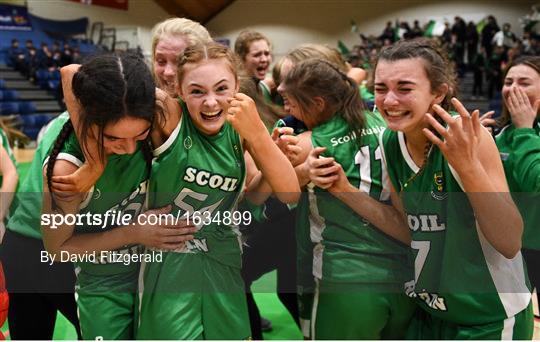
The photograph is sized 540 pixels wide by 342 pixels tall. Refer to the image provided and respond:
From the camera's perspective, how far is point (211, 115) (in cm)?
124

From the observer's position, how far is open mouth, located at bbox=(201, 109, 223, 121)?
1240 millimetres

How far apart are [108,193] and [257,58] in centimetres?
147

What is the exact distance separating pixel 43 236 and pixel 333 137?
31.2 inches

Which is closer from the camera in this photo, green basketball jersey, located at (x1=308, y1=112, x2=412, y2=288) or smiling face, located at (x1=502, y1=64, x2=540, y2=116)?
green basketball jersey, located at (x1=308, y1=112, x2=412, y2=288)

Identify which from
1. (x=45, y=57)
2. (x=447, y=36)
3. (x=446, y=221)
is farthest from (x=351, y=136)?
(x=45, y=57)

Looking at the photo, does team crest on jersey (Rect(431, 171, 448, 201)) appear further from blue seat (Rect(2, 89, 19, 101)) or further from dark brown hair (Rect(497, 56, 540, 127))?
blue seat (Rect(2, 89, 19, 101))

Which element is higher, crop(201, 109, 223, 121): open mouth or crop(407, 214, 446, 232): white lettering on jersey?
crop(201, 109, 223, 121): open mouth

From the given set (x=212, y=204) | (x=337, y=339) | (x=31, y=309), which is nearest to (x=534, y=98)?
(x=337, y=339)

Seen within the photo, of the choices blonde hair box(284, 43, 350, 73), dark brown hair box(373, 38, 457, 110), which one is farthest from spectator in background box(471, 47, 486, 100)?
dark brown hair box(373, 38, 457, 110)

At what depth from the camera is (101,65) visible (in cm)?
114

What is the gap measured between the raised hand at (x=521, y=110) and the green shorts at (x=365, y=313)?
24.9 inches

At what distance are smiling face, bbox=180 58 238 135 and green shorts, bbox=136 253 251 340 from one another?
0.34 meters

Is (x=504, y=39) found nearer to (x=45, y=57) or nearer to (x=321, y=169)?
(x=321, y=169)

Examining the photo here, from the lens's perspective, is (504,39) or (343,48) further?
(504,39)
